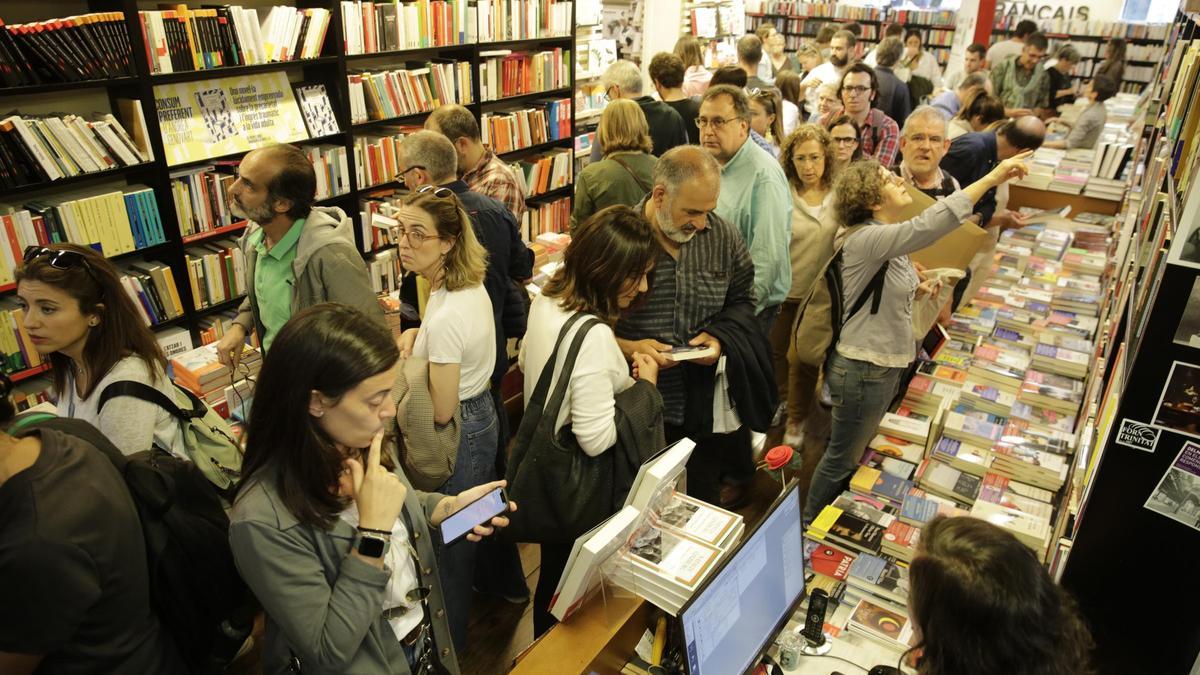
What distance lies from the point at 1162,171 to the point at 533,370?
8.96 ft

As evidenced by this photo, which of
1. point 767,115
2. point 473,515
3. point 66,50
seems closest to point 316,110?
point 66,50

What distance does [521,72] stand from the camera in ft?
19.4

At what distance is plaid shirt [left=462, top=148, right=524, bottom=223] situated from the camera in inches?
148

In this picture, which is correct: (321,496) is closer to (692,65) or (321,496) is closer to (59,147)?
(59,147)

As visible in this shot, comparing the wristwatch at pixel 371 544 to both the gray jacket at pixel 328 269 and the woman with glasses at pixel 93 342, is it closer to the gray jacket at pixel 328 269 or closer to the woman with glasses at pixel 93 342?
the woman with glasses at pixel 93 342

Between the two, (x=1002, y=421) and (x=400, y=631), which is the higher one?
(x=400, y=631)

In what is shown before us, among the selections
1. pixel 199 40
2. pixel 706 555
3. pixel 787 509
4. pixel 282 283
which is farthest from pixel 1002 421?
pixel 199 40

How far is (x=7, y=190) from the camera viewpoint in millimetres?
3168

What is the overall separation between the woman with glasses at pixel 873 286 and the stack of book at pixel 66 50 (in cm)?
323

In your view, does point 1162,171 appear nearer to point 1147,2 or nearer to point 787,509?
point 787,509

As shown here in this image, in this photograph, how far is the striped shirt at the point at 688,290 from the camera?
260 centimetres

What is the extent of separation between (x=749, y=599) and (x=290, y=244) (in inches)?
75.9

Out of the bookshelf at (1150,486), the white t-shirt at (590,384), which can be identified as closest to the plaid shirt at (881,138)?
the bookshelf at (1150,486)

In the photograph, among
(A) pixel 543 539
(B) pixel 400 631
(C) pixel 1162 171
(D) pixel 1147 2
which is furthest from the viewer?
(D) pixel 1147 2
